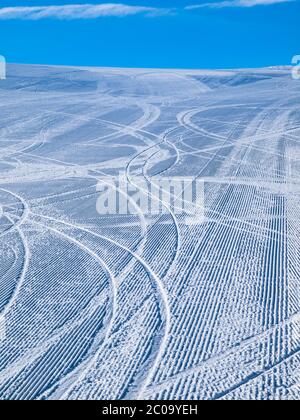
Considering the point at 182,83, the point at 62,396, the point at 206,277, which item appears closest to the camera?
the point at 62,396

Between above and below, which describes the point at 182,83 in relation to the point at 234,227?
above

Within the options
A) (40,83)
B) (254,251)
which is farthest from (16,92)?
(254,251)

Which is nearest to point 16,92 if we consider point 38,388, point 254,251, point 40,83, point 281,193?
point 40,83

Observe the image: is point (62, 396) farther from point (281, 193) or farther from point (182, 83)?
point (182, 83)

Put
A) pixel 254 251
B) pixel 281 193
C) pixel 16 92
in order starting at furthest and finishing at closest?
pixel 16 92 < pixel 281 193 < pixel 254 251

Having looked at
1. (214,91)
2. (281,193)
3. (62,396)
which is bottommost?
(62,396)

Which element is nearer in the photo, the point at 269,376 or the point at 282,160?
the point at 269,376
